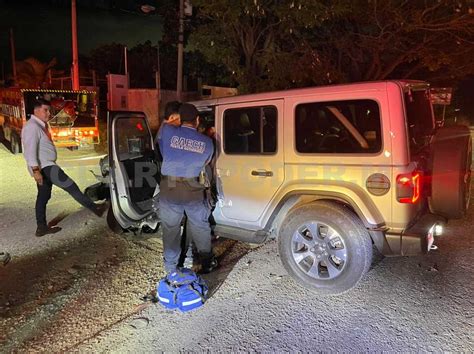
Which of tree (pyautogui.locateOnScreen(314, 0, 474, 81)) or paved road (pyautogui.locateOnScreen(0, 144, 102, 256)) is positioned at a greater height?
tree (pyautogui.locateOnScreen(314, 0, 474, 81))

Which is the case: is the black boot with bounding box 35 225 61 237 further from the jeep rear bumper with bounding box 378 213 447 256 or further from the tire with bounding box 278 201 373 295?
the jeep rear bumper with bounding box 378 213 447 256

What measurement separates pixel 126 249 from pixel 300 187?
2.41 metres

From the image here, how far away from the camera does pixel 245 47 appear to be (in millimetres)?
13688

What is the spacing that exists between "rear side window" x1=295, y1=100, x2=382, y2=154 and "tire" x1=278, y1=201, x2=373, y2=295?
0.54 metres

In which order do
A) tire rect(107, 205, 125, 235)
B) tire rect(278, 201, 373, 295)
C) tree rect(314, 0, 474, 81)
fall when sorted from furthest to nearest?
1. tree rect(314, 0, 474, 81)
2. tire rect(107, 205, 125, 235)
3. tire rect(278, 201, 373, 295)

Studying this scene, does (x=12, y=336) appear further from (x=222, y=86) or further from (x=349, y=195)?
(x=222, y=86)

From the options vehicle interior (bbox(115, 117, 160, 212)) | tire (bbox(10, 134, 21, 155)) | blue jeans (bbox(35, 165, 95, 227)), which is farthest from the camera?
tire (bbox(10, 134, 21, 155))

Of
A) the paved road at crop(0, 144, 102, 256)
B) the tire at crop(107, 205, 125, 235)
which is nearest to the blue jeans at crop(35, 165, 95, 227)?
the paved road at crop(0, 144, 102, 256)

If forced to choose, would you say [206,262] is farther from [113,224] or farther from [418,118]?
[418,118]

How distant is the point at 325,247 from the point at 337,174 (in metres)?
0.68

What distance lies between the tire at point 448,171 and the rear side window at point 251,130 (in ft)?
4.77

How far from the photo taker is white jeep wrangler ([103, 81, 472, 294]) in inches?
133

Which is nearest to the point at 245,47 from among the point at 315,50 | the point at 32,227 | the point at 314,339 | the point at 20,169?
the point at 315,50

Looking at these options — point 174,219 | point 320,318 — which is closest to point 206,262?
point 174,219
